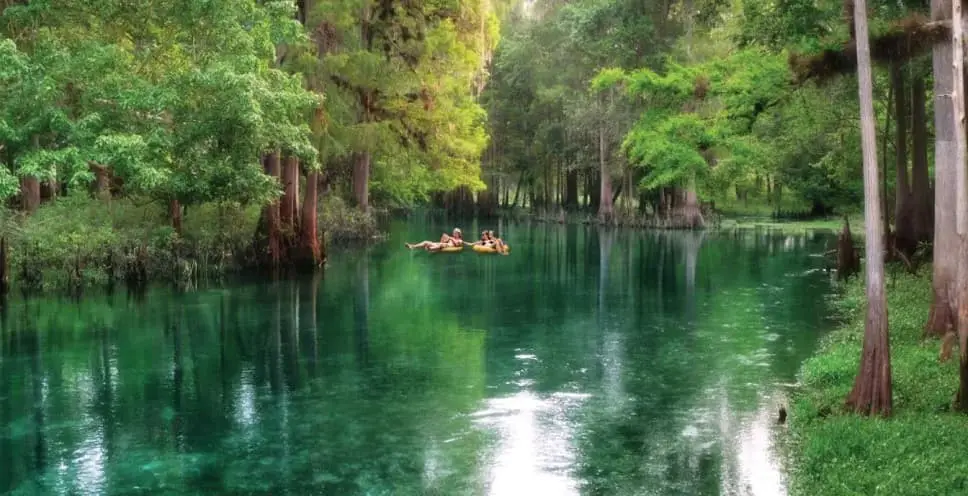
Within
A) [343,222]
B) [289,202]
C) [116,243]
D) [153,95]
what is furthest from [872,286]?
[343,222]

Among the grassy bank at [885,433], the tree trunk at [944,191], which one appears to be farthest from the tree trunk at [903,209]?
the grassy bank at [885,433]

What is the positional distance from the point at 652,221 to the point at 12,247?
35410 mm

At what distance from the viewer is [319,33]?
3088cm

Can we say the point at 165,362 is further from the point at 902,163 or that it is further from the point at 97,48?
the point at 902,163

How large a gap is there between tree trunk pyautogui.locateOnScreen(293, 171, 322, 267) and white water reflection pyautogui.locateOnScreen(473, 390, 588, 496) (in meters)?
17.5

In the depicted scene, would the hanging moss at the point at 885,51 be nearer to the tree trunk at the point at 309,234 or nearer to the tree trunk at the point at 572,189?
the tree trunk at the point at 309,234

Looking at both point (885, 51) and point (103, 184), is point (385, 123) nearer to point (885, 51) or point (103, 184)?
point (103, 184)

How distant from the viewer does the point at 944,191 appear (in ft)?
48.3

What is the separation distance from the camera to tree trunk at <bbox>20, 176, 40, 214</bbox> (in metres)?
27.5

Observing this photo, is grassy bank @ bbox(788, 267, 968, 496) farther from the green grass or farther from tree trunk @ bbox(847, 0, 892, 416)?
the green grass

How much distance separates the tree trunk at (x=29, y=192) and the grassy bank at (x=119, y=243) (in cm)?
51

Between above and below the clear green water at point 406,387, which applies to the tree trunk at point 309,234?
above

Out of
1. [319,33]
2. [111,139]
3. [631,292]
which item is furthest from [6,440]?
[319,33]

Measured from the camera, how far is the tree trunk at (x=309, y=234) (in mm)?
30234
